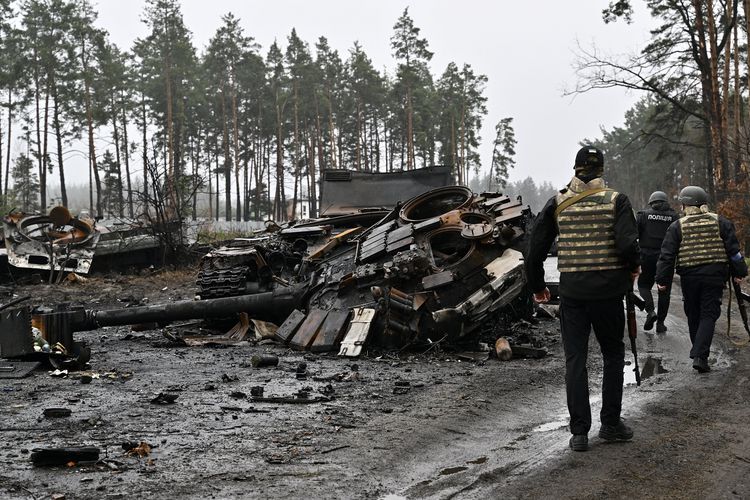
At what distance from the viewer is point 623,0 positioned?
2605cm

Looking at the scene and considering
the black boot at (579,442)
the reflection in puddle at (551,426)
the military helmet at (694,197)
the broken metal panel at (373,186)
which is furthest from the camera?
the broken metal panel at (373,186)

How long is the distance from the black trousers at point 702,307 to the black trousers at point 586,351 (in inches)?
111

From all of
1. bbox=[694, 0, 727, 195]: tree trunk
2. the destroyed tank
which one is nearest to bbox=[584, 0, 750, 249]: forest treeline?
bbox=[694, 0, 727, 195]: tree trunk

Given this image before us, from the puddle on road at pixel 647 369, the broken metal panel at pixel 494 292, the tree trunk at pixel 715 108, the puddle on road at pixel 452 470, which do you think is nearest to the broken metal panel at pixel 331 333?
the broken metal panel at pixel 494 292

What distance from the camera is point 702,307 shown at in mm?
7434

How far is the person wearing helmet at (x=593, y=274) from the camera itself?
4.79 metres

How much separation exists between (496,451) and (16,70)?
1556 inches

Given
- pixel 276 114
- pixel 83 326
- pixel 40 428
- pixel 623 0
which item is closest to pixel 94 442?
pixel 40 428

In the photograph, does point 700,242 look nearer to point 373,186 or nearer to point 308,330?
point 308,330

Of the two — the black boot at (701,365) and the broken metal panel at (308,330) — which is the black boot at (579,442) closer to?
the black boot at (701,365)

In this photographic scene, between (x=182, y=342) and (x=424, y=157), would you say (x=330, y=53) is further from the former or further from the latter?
(x=182, y=342)

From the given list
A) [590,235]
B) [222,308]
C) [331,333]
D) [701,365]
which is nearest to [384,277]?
[331,333]

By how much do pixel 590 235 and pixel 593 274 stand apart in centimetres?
25

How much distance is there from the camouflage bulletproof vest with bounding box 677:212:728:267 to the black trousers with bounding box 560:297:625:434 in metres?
3.10
